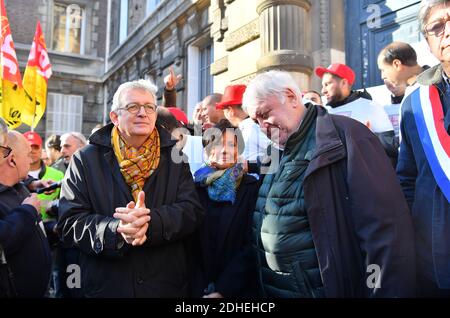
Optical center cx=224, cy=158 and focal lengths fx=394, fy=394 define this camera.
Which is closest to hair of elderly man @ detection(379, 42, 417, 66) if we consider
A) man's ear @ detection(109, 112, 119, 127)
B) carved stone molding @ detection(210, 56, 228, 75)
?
man's ear @ detection(109, 112, 119, 127)

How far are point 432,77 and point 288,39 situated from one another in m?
3.19

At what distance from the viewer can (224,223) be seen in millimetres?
2139

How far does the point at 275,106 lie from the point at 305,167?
0.34 meters

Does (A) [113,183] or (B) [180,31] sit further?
(B) [180,31]

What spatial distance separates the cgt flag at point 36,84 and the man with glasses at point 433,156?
5089mm

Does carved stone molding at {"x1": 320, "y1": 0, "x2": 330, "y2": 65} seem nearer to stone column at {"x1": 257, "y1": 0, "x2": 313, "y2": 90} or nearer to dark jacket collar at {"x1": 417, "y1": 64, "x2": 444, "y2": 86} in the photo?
stone column at {"x1": 257, "y1": 0, "x2": 313, "y2": 90}

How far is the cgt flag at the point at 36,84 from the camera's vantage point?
5.66m

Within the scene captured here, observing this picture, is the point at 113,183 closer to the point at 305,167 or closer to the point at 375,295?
the point at 305,167

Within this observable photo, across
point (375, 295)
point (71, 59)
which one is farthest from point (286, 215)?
point (71, 59)

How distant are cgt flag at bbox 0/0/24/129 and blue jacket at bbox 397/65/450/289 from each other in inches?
197

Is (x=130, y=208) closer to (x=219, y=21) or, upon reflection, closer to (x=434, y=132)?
(x=434, y=132)

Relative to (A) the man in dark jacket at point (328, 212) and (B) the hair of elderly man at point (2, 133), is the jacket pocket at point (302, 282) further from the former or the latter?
(B) the hair of elderly man at point (2, 133)

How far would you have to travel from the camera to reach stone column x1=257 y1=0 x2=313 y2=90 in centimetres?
463
